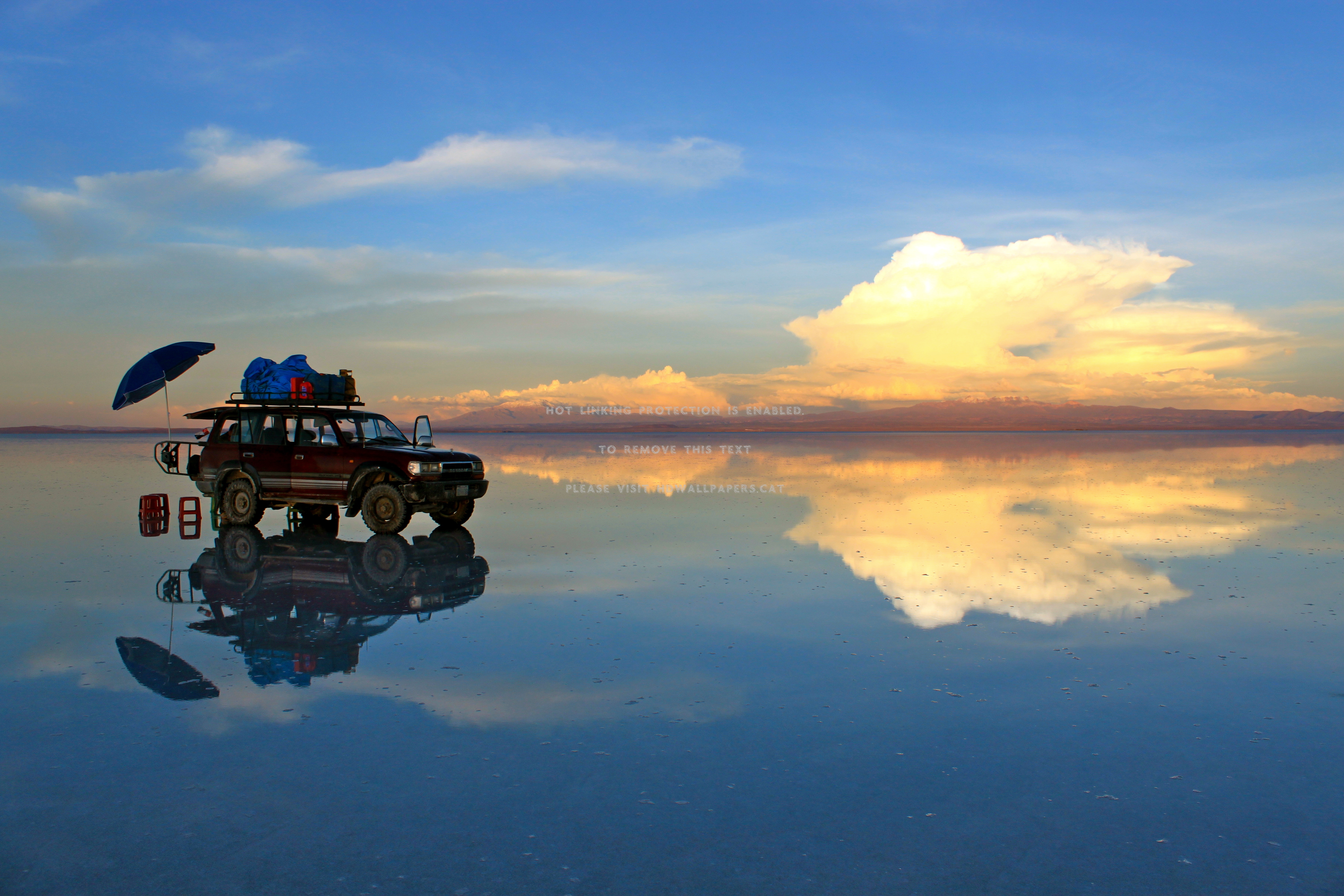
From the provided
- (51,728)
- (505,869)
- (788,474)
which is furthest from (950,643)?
(788,474)

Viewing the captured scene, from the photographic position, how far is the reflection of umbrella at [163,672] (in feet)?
22.1

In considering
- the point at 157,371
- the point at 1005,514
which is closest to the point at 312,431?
the point at 157,371

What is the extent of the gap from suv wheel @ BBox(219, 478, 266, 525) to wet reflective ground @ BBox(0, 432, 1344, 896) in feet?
7.42

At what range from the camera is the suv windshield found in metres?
17.0

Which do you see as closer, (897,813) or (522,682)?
(897,813)

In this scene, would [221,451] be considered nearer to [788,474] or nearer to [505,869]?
[505,869]

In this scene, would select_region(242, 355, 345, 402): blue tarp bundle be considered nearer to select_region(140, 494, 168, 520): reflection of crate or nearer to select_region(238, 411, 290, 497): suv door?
select_region(238, 411, 290, 497): suv door

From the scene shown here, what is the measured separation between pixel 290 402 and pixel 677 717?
13397 mm

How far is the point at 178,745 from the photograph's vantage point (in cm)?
562

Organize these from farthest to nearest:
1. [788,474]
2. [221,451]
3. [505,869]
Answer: [788,474], [221,451], [505,869]

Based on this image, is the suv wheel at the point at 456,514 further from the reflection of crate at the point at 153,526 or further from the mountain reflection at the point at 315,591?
the reflection of crate at the point at 153,526

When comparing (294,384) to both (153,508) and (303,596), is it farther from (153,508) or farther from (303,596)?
(303,596)

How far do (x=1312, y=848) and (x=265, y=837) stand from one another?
524 centimetres

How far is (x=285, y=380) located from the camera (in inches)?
674
